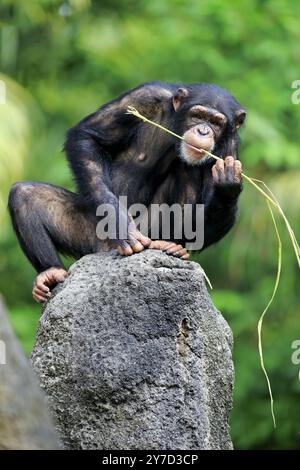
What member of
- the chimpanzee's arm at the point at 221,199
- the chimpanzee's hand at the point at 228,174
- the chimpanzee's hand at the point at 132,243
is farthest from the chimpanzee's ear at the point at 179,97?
the chimpanzee's hand at the point at 132,243

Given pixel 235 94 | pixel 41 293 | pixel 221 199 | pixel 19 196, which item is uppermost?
pixel 235 94

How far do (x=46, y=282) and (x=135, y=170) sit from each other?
1148 millimetres

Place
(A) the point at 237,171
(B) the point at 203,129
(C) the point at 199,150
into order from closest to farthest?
1. (A) the point at 237,171
2. (C) the point at 199,150
3. (B) the point at 203,129

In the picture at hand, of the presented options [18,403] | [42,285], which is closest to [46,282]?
[42,285]

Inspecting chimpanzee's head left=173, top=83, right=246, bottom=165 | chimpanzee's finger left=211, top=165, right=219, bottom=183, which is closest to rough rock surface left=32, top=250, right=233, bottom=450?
chimpanzee's finger left=211, top=165, right=219, bottom=183

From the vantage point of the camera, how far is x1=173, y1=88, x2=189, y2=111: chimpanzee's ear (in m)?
6.94

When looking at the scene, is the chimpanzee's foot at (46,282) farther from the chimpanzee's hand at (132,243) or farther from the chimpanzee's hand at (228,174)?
the chimpanzee's hand at (228,174)

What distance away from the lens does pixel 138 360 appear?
5.13m

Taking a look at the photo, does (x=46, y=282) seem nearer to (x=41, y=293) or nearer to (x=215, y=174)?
(x=41, y=293)

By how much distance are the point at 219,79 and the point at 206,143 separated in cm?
746

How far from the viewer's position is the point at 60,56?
1600cm

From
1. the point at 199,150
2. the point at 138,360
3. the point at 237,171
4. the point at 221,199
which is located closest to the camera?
the point at 138,360

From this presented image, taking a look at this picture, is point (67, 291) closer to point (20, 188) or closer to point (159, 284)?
point (159, 284)

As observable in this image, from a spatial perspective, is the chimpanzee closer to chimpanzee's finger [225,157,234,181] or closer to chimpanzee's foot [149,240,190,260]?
chimpanzee's finger [225,157,234,181]
